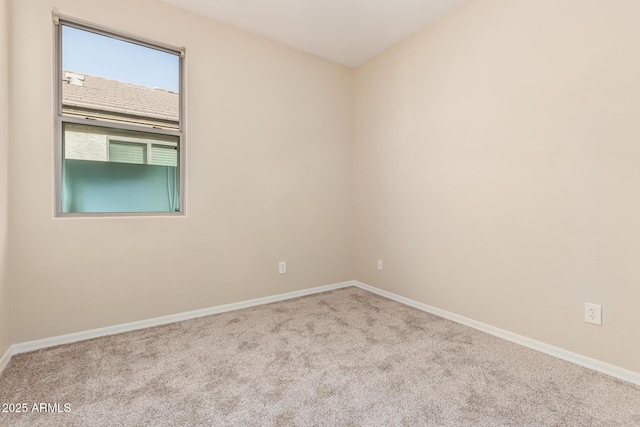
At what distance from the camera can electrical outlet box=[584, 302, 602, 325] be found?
1.75 metres

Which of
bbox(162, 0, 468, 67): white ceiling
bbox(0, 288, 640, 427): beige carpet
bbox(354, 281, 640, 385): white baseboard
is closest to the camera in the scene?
bbox(0, 288, 640, 427): beige carpet

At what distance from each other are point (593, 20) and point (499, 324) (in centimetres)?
208

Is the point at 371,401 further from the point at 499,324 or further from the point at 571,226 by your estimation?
the point at 571,226

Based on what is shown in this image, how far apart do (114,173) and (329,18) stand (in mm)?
2237

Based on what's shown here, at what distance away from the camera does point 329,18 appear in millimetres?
2584

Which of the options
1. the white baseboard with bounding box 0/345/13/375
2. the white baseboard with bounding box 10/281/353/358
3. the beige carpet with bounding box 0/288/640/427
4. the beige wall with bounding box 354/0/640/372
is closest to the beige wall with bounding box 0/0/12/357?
the white baseboard with bounding box 0/345/13/375

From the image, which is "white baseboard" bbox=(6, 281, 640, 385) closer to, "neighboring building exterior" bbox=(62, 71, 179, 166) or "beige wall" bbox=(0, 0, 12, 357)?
"beige wall" bbox=(0, 0, 12, 357)

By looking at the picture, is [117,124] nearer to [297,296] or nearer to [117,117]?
[117,117]

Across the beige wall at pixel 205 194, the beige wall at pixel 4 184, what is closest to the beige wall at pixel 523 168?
the beige wall at pixel 205 194

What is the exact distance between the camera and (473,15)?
233cm

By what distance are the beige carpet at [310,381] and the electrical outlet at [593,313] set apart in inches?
11.9

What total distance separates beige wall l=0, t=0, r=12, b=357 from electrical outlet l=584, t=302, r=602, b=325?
11.7 ft

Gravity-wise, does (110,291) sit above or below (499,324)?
above

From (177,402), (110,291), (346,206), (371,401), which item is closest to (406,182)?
(346,206)
